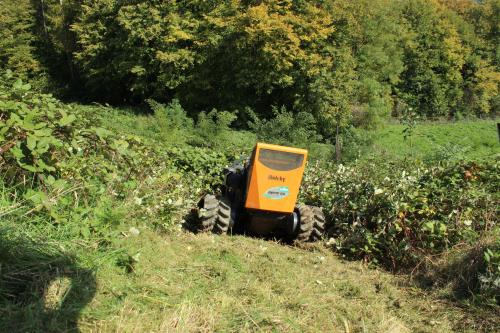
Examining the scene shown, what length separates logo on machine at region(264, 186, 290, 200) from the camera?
23.8ft

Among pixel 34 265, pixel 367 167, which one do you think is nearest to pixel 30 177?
pixel 34 265

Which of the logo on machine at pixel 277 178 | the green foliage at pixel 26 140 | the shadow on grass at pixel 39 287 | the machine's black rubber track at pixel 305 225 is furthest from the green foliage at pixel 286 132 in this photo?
the shadow on grass at pixel 39 287

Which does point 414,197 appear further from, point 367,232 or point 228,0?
point 228,0

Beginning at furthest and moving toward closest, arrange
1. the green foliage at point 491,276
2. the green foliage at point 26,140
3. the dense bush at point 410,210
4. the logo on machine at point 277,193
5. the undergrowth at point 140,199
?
1. the logo on machine at point 277,193
2. the dense bush at point 410,210
3. the green foliage at point 491,276
4. the green foliage at point 26,140
5. the undergrowth at point 140,199

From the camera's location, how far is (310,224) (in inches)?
299

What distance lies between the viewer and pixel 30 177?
15.3ft

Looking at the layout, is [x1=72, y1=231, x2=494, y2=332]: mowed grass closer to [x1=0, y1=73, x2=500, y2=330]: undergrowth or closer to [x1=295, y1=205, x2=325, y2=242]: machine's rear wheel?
[x1=0, y1=73, x2=500, y2=330]: undergrowth

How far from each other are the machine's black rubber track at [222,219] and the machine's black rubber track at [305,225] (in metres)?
1.02

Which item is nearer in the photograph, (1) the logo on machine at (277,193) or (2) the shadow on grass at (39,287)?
(2) the shadow on grass at (39,287)

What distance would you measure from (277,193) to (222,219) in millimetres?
894

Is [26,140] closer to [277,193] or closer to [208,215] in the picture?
[208,215]

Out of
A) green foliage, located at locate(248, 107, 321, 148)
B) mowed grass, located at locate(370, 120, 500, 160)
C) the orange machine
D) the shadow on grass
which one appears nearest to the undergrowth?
the shadow on grass

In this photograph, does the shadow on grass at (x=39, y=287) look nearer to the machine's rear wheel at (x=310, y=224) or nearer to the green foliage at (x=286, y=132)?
the machine's rear wheel at (x=310, y=224)

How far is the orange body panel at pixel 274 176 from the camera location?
711 cm
